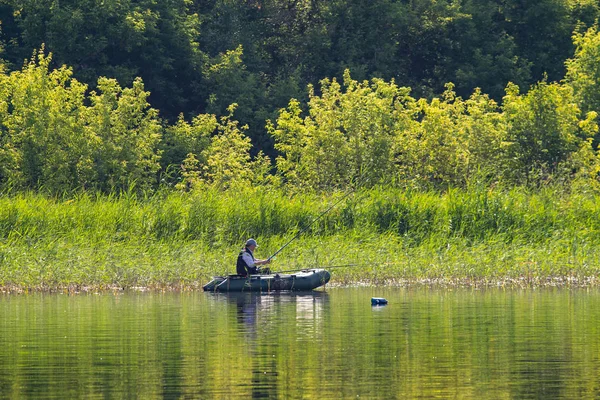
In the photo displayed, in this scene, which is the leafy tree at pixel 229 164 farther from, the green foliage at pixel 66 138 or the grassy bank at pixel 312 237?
the grassy bank at pixel 312 237

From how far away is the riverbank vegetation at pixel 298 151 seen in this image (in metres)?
27.2

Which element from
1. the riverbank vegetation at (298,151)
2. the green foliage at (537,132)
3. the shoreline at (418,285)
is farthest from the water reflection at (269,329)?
the green foliage at (537,132)

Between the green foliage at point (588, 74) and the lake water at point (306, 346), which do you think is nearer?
the lake water at point (306, 346)

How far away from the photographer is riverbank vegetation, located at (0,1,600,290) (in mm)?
27250

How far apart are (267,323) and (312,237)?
10.6 metres

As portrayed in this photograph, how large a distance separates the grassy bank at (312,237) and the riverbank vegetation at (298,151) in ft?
0.19

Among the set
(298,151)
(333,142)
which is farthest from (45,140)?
(333,142)

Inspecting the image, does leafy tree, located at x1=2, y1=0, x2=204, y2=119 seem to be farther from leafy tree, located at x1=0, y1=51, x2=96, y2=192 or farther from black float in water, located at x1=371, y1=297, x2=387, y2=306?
black float in water, located at x1=371, y1=297, x2=387, y2=306

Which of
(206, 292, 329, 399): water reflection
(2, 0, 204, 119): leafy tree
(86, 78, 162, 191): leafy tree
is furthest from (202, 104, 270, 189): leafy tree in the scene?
(206, 292, 329, 399): water reflection

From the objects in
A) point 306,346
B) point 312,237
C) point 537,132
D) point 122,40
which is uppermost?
point 122,40

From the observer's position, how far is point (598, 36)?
43.7 meters

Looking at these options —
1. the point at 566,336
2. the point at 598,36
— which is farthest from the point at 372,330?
the point at 598,36

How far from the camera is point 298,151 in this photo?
39.7m

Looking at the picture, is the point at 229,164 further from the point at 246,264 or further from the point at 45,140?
the point at 246,264
